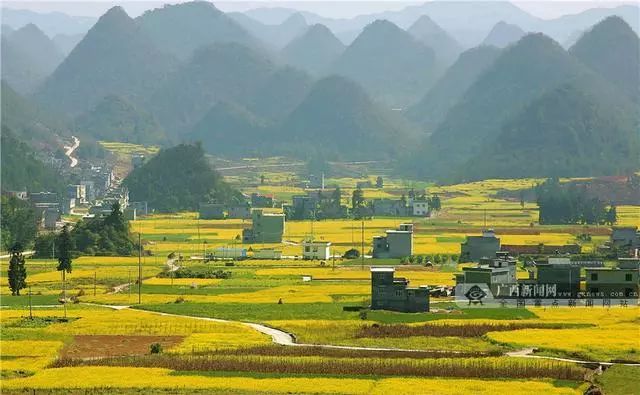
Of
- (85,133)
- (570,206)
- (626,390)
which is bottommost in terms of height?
(626,390)

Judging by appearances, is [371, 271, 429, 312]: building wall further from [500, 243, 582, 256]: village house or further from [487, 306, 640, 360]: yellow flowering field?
[500, 243, 582, 256]: village house

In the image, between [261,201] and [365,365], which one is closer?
[365,365]

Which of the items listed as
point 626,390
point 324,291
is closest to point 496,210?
point 324,291

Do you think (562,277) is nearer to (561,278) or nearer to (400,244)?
(561,278)

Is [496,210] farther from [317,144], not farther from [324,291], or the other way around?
[317,144]

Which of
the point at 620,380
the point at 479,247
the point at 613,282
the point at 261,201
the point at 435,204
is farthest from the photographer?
the point at 261,201

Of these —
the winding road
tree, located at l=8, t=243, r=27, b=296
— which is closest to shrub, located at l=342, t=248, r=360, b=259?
tree, located at l=8, t=243, r=27, b=296

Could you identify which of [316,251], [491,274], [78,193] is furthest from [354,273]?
[78,193]
